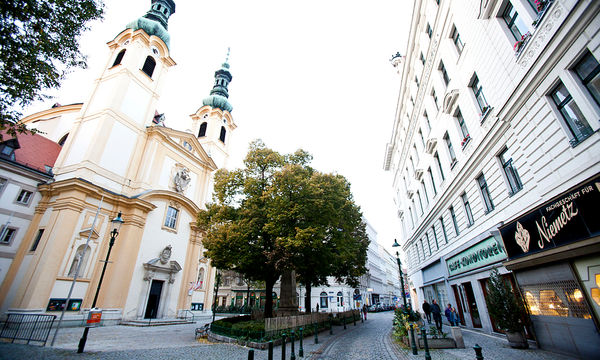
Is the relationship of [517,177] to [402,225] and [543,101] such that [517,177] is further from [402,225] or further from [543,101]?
[402,225]

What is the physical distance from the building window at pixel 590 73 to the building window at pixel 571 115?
45cm

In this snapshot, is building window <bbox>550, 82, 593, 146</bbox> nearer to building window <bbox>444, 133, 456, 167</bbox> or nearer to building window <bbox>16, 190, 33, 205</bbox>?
building window <bbox>444, 133, 456, 167</bbox>

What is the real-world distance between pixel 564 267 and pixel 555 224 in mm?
1301

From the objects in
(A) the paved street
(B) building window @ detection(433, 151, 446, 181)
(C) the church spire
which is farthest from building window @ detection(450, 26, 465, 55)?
(C) the church spire

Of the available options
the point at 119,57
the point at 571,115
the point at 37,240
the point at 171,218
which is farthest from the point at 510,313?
the point at 119,57

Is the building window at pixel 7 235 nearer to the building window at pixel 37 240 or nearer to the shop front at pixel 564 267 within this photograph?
the building window at pixel 37 240

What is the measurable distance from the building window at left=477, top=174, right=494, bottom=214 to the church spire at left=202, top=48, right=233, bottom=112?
1452 inches

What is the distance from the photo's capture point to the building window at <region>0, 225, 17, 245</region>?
1865 centimetres

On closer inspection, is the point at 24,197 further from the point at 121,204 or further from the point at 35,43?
the point at 35,43

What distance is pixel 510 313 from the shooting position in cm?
899

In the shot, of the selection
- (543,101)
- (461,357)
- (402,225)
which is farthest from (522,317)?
(402,225)

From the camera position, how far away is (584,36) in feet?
21.3

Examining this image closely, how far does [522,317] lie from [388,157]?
27.9m

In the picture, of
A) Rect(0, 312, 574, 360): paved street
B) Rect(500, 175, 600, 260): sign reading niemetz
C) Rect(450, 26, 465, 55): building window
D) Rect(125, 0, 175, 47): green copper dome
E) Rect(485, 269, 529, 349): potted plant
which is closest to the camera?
Rect(500, 175, 600, 260): sign reading niemetz
